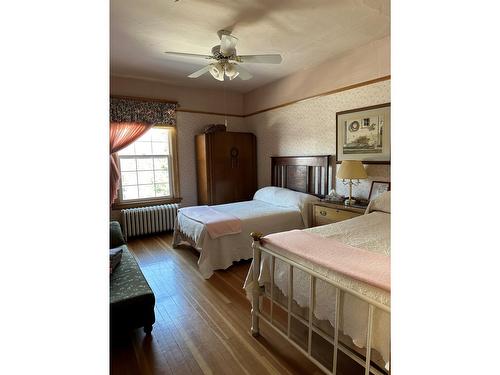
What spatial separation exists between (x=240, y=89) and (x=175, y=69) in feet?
5.02

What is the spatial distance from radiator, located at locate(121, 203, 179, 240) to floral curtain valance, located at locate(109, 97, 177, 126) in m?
1.45

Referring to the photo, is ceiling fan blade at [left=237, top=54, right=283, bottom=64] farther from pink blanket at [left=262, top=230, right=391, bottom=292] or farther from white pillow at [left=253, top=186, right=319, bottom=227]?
white pillow at [left=253, top=186, right=319, bottom=227]

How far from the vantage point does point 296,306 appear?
1850 mm

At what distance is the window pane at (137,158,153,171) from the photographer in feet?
15.0

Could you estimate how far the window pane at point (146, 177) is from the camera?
4574mm

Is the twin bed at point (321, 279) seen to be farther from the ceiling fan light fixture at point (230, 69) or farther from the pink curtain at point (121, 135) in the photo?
the pink curtain at point (121, 135)

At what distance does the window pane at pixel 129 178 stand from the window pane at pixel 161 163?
1.36ft

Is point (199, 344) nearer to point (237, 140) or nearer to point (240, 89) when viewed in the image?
point (237, 140)

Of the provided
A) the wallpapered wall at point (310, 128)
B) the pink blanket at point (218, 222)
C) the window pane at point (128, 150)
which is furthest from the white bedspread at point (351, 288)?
the window pane at point (128, 150)

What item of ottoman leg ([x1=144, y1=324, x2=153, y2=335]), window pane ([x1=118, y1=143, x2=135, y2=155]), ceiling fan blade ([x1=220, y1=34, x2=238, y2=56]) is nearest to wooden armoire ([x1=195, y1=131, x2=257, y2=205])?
window pane ([x1=118, y1=143, x2=135, y2=155])

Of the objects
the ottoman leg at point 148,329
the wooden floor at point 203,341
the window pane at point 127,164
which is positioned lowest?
the wooden floor at point 203,341

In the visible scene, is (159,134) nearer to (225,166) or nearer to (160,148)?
(160,148)

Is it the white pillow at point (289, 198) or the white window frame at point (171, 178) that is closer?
the white pillow at point (289, 198)

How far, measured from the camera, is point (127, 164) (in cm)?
444
